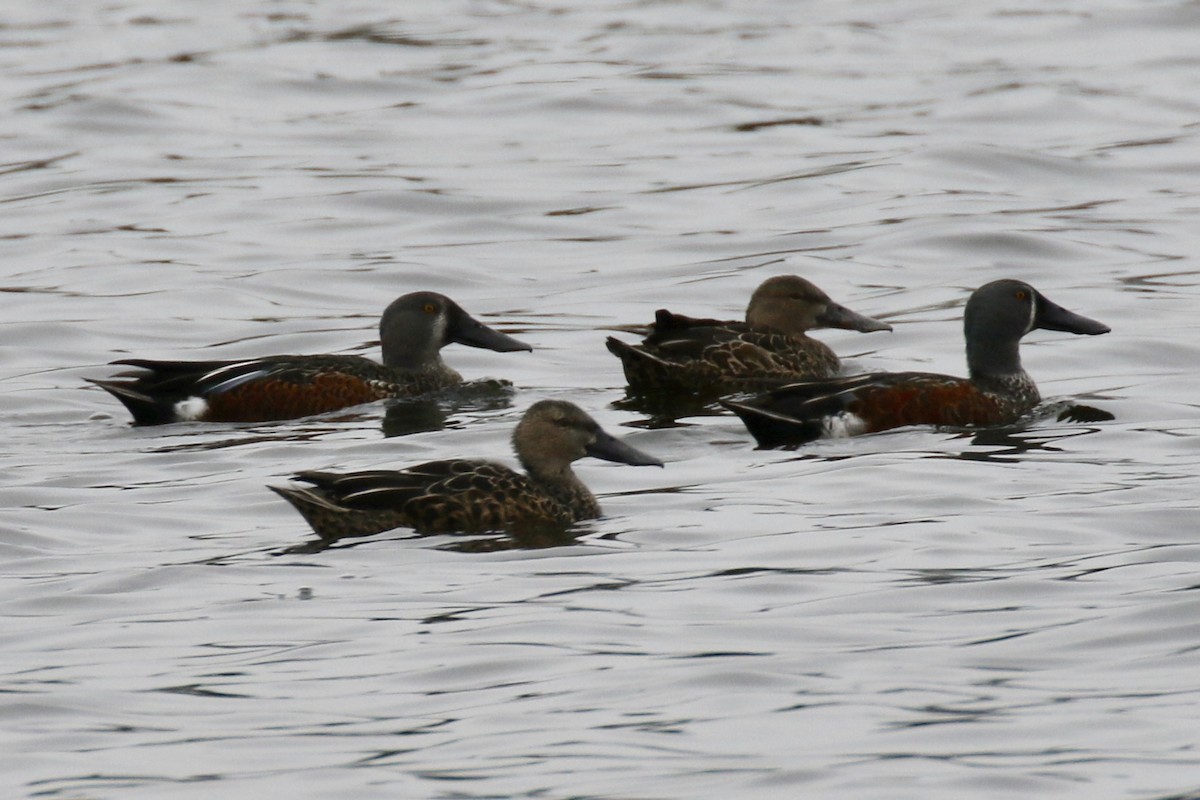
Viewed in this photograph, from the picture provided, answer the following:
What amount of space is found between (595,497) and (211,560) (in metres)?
1.89

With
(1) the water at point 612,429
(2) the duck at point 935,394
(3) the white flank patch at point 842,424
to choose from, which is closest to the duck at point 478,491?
(1) the water at point 612,429

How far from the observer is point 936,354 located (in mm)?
14359

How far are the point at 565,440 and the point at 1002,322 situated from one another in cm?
332

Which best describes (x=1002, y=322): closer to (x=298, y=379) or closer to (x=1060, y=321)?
(x=1060, y=321)

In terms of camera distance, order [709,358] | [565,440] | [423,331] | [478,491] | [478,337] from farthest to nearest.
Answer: [478,337] < [423,331] < [709,358] < [565,440] < [478,491]

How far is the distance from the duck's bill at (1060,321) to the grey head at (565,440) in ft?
11.2

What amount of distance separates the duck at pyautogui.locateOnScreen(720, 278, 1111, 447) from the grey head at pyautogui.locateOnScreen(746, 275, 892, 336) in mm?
1446

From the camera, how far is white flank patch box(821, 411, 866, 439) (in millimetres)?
11539

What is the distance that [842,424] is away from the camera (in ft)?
38.0

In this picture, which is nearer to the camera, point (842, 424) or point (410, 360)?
point (842, 424)

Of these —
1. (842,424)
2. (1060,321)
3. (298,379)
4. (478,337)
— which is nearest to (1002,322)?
(1060,321)

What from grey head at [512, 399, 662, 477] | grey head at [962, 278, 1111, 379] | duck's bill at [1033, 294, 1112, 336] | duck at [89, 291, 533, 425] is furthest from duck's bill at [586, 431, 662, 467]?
duck's bill at [1033, 294, 1112, 336]

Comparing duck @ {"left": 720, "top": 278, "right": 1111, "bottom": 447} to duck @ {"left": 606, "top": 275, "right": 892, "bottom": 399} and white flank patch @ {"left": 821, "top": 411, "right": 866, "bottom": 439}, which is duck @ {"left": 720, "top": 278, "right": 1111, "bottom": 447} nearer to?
white flank patch @ {"left": 821, "top": 411, "right": 866, "bottom": 439}

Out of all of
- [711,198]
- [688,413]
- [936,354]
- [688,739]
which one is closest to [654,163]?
[711,198]
